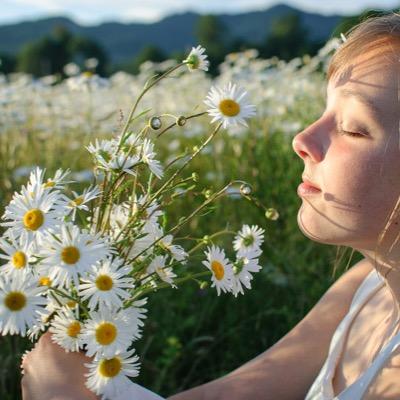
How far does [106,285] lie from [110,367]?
0.11 m

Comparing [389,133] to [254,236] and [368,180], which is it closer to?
[368,180]

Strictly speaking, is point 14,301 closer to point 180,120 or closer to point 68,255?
point 68,255

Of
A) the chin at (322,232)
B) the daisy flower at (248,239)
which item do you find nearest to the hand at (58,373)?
the daisy flower at (248,239)

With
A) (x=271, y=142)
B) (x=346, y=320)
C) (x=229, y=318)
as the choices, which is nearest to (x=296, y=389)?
(x=346, y=320)

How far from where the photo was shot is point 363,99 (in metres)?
1.06

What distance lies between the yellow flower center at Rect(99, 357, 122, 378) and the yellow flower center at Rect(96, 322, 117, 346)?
36 millimetres

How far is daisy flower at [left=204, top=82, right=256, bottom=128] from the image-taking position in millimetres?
996

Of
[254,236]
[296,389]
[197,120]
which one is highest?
[254,236]

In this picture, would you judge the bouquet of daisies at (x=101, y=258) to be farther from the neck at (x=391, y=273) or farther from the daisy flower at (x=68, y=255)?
the neck at (x=391, y=273)

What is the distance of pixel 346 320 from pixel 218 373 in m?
0.80

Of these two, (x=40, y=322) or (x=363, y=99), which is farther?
(x=363, y=99)

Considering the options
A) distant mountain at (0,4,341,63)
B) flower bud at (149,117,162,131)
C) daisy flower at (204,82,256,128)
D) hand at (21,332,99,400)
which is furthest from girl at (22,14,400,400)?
distant mountain at (0,4,341,63)

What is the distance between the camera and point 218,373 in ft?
6.71

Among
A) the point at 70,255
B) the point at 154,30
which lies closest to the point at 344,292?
the point at 70,255
